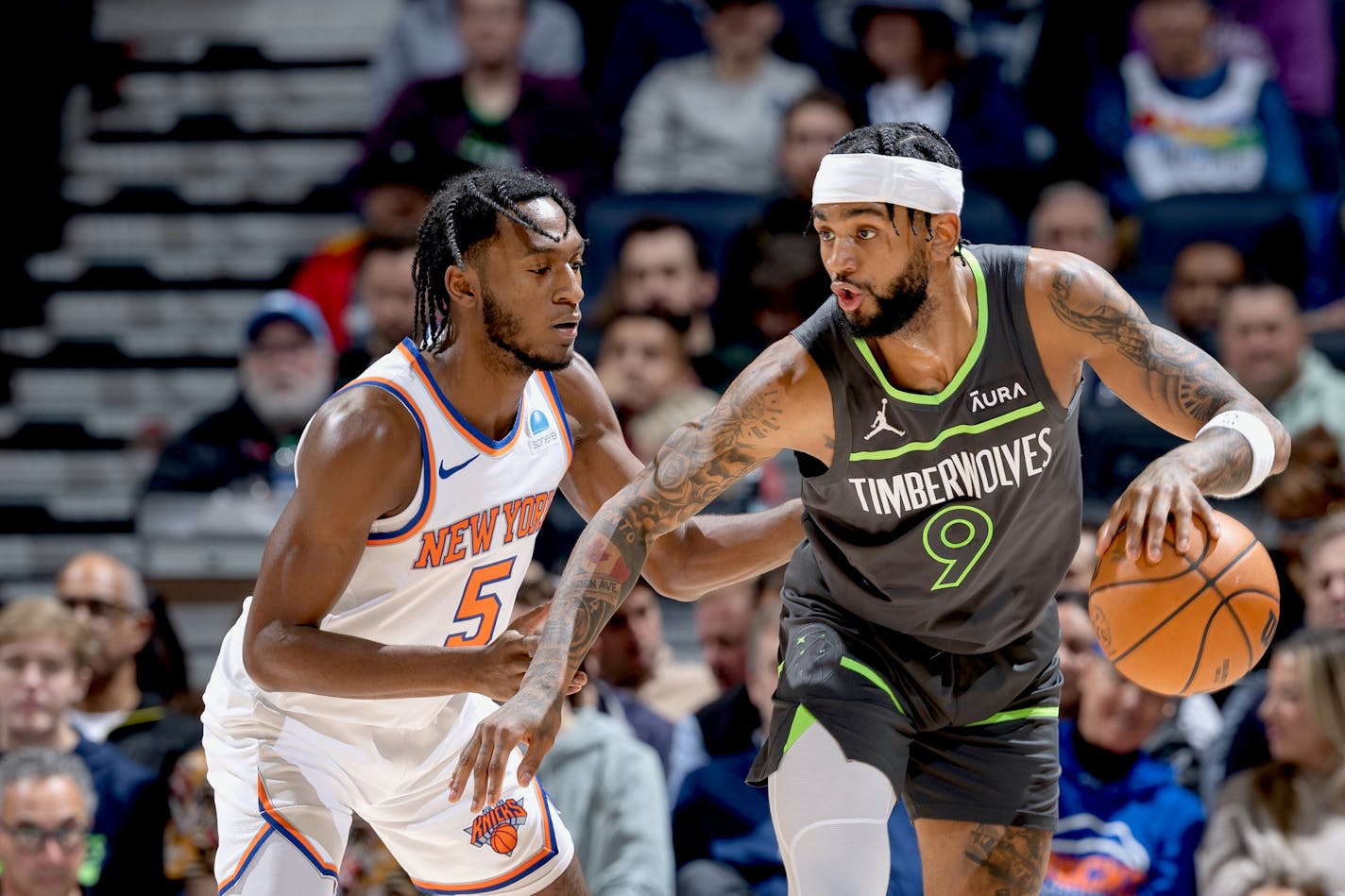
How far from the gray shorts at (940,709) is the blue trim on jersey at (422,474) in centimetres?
84

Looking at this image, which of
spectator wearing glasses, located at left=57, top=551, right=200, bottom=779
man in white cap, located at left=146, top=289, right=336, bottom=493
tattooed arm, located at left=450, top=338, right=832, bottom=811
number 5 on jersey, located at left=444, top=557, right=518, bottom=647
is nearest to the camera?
tattooed arm, located at left=450, top=338, right=832, bottom=811

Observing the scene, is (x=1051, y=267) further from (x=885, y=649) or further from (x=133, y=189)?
(x=133, y=189)

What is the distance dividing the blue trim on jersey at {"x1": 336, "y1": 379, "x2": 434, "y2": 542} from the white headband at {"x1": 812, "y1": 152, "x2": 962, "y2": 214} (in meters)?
0.95

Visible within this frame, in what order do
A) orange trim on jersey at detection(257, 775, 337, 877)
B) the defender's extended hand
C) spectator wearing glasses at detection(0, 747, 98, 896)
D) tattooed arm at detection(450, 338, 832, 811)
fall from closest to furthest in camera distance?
the defender's extended hand
tattooed arm at detection(450, 338, 832, 811)
orange trim on jersey at detection(257, 775, 337, 877)
spectator wearing glasses at detection(0, 747, 98, 896)

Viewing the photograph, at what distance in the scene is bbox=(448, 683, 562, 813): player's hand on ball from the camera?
10.5 feet

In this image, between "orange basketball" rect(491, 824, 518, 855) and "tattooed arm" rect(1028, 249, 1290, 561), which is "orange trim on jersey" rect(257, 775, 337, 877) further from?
"tattooed arm" rect(1028, 249, 1290, 561)

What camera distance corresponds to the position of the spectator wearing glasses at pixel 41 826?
5.39 meters

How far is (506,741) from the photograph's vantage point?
3193mm

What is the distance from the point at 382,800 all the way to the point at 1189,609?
173cm

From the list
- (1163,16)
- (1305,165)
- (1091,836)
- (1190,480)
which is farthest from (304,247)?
(1190,480)

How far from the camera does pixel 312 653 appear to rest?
11.5 feet

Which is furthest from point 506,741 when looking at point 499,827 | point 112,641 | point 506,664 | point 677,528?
point 112,641

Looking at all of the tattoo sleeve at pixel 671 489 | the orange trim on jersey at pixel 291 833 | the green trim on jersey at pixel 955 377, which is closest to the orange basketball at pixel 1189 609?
the green trim on jersey at pixel 955 377

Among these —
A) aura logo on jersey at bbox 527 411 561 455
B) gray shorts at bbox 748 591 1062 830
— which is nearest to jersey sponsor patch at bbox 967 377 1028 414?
gray shorts at bbox 748 591 1062 830
